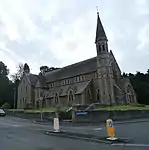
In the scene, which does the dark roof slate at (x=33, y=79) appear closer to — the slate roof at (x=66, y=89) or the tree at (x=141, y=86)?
the slate roof at (x=66, y=89)

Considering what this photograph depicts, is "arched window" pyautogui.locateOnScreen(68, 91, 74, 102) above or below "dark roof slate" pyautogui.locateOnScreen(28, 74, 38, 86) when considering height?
below

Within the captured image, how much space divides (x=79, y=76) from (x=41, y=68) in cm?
5501

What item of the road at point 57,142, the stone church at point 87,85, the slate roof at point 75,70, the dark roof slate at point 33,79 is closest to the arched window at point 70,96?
the stone church at point 87,85

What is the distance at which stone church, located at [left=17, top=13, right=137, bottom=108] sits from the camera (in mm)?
49281

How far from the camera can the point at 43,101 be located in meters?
59.3

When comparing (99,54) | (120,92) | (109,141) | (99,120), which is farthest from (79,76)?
(109,141)

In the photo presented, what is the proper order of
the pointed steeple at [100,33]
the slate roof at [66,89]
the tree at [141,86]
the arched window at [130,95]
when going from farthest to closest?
the tree at [141,86], the arched window at [130,95], the pointed steeple at [100,33], the slate roof at [66,89]

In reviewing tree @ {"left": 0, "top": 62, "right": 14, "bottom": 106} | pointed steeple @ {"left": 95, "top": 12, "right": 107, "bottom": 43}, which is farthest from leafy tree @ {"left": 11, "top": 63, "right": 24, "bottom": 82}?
pointed steeple @ {"left": 95, "top": 12, "right": 107, "bottom": 43}

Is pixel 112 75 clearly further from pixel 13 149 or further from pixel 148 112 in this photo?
pixel 13 149

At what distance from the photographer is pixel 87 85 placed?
5084cm

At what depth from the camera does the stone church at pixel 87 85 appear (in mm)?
49281

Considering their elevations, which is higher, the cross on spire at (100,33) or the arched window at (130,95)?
the cross on spire at (100,33)

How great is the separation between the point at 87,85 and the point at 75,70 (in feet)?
27.9

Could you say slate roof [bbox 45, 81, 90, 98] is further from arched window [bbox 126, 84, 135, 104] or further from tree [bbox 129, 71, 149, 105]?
tree [bbox 129, 71, 149, 105]
